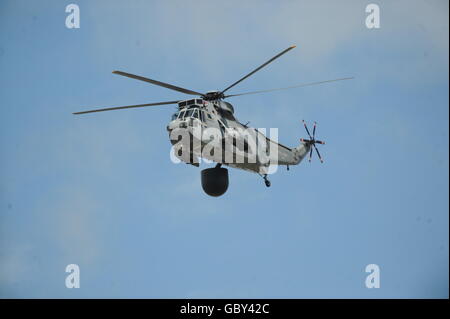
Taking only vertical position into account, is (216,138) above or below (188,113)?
below

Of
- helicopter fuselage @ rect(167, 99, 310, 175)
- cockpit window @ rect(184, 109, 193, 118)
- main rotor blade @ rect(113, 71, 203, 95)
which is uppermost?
main rotor blade @ rect(113, 71, 203, 95)

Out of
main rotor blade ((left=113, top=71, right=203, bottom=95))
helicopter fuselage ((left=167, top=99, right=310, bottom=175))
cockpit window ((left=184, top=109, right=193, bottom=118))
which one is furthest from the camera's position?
cockpit window ((left=184, top=109, right=193, bottom=118))

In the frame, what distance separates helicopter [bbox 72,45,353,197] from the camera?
26.0 m

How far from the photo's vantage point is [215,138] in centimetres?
2672

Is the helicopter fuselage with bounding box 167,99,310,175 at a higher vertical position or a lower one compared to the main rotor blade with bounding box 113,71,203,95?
lower

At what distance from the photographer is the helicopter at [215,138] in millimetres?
26000

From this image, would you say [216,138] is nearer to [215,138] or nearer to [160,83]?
[215,138]

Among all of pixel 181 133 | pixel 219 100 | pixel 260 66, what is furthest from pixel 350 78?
pixel 181 133

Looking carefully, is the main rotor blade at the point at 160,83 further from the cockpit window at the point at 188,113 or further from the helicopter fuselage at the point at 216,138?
the cockpit window at the point at 188,113

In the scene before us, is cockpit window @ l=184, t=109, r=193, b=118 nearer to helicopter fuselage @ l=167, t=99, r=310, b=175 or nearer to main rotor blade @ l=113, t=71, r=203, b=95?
helicopter fuselage @ l=167, t=99, r=310, b=175

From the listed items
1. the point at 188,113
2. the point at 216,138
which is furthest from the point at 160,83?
the point at 216,138

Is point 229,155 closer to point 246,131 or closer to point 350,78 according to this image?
point 246,131

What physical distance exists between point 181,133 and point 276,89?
5.23m

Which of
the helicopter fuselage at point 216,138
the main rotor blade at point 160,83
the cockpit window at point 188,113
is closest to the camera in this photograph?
the main rotor blade at point 160,83
